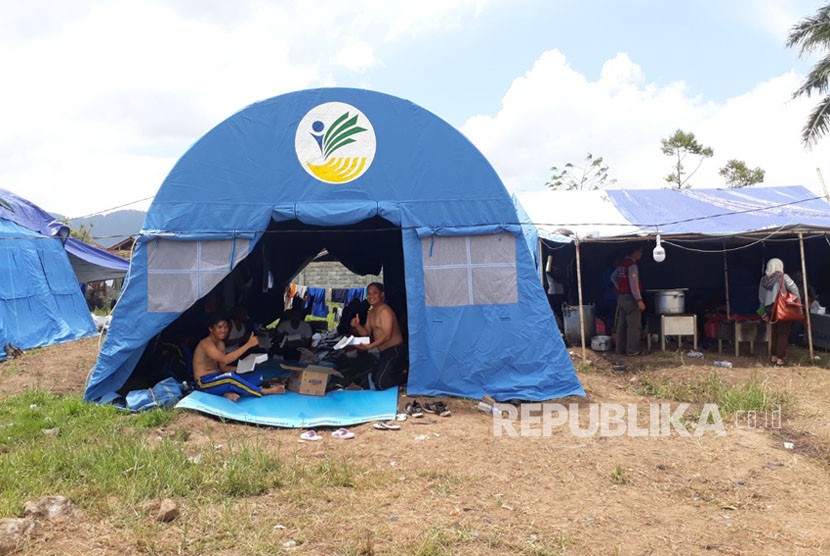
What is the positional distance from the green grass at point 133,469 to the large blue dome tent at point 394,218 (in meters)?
1.63

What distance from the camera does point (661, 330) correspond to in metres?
10.7

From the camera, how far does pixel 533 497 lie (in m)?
4.46

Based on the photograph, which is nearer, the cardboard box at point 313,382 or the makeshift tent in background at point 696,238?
the cardboard box at point 313,382

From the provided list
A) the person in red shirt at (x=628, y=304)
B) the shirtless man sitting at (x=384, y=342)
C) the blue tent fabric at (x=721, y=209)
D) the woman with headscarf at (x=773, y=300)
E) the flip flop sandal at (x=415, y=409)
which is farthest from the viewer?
the blue tent fabric at (x=721, y=209)

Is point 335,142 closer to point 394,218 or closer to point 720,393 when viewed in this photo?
point 394,218

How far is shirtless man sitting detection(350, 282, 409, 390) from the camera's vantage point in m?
7.55

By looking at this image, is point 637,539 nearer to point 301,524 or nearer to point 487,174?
point 301,524

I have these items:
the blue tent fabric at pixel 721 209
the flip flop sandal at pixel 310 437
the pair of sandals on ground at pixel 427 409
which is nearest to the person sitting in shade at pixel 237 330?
the flip flop sandal at pixel 310 437

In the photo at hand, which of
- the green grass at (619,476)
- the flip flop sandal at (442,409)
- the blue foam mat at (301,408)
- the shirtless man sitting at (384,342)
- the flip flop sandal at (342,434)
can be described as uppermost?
the shirtless man sitting at (384,342)

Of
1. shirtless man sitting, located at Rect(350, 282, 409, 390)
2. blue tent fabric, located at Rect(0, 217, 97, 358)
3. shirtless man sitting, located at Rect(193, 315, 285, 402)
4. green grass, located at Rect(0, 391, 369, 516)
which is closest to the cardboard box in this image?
shirtless man sitting, located at Rect(193, 315, 285, 402)

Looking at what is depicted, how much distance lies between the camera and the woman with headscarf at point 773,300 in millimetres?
9391

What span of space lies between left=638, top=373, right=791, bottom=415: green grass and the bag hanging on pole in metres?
1.31

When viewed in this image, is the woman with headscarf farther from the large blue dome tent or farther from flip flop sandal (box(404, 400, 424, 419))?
flip flop sandal (box(404, 400, 424, 419))
